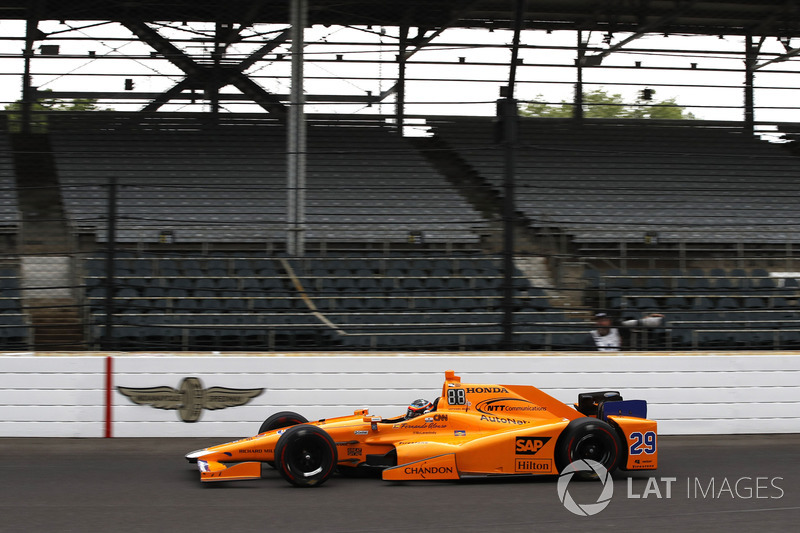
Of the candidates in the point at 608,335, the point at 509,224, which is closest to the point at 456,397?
the point at 509,224

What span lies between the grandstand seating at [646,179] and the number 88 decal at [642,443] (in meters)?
3.86

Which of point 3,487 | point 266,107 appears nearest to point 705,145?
point 266,107

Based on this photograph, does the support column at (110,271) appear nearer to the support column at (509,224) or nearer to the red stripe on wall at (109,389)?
the red stripe on wall at (109,389)

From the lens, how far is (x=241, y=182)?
1106 cm

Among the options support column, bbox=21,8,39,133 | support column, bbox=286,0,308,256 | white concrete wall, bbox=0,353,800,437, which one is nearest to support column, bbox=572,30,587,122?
support column, bbox=286,0,308,256

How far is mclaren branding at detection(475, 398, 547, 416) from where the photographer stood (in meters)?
6.24

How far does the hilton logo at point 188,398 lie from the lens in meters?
7.41

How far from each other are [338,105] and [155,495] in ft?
27.8

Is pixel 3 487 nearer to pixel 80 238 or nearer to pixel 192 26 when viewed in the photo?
pixel 80 238

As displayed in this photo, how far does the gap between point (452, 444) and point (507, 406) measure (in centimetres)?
66

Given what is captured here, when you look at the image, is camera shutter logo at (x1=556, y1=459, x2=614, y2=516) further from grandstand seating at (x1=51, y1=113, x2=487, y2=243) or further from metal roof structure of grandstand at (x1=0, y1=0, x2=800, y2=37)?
metal roof structure of grandstand at (x1=0, y1=0, x2=800, y2=37)

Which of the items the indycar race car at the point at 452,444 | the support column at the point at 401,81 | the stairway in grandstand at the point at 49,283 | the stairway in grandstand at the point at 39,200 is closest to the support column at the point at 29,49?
the stairway in grandstand at the point at 39,200

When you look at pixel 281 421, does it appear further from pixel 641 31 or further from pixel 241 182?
pixel 641 31

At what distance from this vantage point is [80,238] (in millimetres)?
8680
